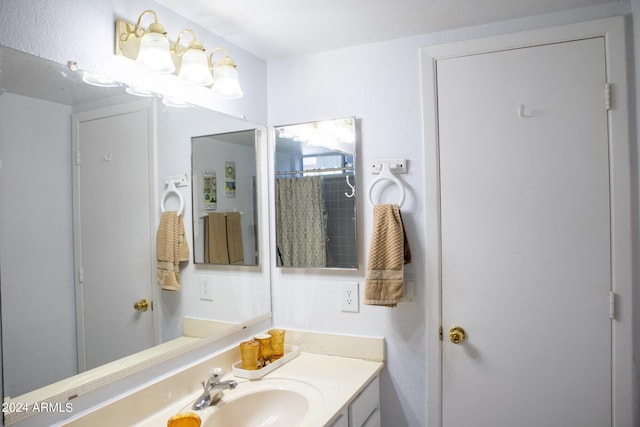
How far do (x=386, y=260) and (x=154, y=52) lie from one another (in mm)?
1118

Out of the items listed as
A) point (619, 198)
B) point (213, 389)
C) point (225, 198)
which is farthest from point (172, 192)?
point (619, 198)

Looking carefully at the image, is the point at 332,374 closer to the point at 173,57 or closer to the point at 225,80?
the point at 225,80

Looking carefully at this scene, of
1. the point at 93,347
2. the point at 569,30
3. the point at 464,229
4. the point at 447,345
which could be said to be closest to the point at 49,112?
the point at 93,347

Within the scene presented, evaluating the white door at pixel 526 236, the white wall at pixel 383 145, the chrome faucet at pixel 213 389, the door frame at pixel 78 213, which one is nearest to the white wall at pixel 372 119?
the white wall at pixel 383 145

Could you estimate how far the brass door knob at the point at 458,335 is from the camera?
1670 millimetres

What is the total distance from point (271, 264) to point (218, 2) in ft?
3.84

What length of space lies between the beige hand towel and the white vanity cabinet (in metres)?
0.35

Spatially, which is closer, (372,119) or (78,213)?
(78,213)

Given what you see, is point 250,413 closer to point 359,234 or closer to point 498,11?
point 359,234

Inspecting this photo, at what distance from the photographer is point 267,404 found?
1.58 meters

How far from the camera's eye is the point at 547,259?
1.57 metres

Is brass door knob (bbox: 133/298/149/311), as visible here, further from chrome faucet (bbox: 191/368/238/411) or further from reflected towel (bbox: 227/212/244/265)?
reflected towel (bbox: 227/212/244/265)

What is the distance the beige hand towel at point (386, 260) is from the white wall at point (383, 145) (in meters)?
0.10

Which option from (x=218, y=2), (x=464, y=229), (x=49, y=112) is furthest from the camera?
(x=464, y=229)
